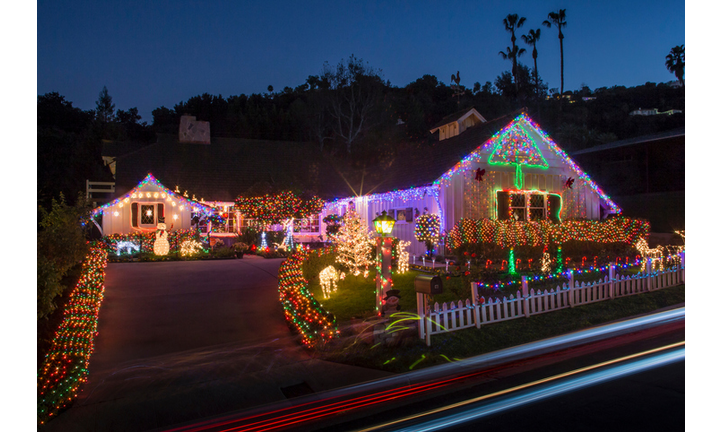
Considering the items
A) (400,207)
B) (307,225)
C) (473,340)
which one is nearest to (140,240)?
(307,225)

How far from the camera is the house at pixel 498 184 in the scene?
16328 millimetres

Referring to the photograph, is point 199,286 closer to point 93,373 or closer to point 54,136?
point 93,373

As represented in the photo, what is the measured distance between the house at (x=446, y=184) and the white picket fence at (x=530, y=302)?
5.79 meters

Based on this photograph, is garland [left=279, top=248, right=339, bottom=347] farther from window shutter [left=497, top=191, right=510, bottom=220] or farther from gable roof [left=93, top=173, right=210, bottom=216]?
gable roof [left=93, top=173, right=210, bottom=216]

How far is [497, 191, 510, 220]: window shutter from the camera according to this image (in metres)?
17.1

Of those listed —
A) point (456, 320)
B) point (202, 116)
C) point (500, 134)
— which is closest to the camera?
point (456, 320)

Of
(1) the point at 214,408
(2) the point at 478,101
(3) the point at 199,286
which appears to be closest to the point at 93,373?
(1) the point at 214,408

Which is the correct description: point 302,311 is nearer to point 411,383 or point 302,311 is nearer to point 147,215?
point 411,383

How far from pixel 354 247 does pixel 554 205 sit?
9841 mm

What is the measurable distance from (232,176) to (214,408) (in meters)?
20.6

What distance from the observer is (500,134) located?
55.2 feet

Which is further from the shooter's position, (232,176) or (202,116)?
(202,116)

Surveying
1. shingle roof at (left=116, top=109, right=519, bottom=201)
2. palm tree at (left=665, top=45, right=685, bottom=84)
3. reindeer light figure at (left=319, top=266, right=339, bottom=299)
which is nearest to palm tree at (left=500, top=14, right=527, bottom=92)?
palm tree at (left=665, top=45, right=685, bottom=84)
